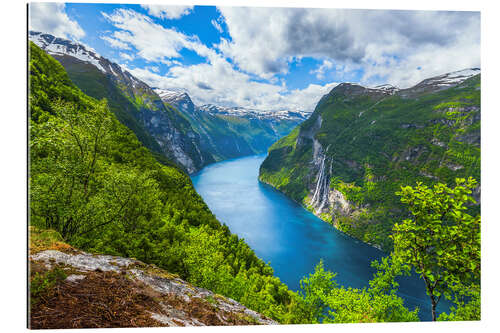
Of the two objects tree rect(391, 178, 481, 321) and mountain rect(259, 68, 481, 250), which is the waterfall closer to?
mountain rect(259, 68, 481, 250)

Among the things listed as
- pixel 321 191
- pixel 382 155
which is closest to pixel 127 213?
pixel 382 155

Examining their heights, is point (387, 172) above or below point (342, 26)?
below

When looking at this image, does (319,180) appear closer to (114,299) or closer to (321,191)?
(321,191)

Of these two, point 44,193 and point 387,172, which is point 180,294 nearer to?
point 44,193

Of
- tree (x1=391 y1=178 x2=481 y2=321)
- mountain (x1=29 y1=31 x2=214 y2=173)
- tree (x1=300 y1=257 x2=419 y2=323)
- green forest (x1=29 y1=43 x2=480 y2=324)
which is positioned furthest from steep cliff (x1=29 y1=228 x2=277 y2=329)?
mountain (x1=29 y1=31 x2=214 y2=173)

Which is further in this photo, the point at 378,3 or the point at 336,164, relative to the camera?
the point at 336,164

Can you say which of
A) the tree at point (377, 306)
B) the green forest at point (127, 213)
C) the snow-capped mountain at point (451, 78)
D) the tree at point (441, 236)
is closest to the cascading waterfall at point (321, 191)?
the snow-capped mountain at point (451, 78)
